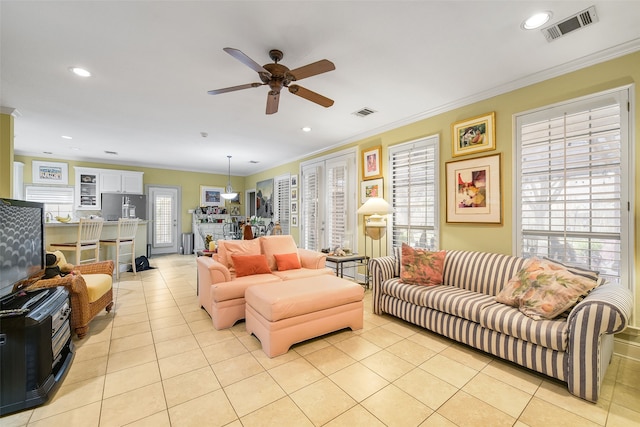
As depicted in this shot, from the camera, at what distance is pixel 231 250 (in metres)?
3.43

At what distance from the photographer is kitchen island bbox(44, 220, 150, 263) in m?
4.33

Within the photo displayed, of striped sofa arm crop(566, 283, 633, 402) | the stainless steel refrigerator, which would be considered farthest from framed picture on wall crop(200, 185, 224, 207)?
striped sofa arm crop(566, 283, 633, 402)

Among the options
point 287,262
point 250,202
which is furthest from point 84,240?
point 250,202

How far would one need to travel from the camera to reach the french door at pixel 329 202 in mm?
4980

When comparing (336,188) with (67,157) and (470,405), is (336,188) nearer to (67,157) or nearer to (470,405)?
(470,405)

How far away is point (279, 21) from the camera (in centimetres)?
197

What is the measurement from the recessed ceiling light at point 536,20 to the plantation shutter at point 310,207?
4050mm

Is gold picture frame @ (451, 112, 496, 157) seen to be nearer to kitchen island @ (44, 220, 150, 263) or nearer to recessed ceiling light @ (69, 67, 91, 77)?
recessed ceiling light @ (69, 67, 91, 77)

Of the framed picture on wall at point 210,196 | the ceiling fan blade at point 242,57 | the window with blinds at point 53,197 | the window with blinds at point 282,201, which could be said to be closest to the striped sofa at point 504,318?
the ceiling fan blade at point 242,57

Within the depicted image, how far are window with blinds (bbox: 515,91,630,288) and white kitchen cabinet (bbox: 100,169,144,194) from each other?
8445 mm

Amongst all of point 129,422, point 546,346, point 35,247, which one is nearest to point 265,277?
point 129,422

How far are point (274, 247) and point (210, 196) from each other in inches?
229

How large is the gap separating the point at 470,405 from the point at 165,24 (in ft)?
11.2

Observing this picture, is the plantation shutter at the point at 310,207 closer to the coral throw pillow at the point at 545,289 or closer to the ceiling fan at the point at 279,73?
the ceiling fan at the point at 279,73
